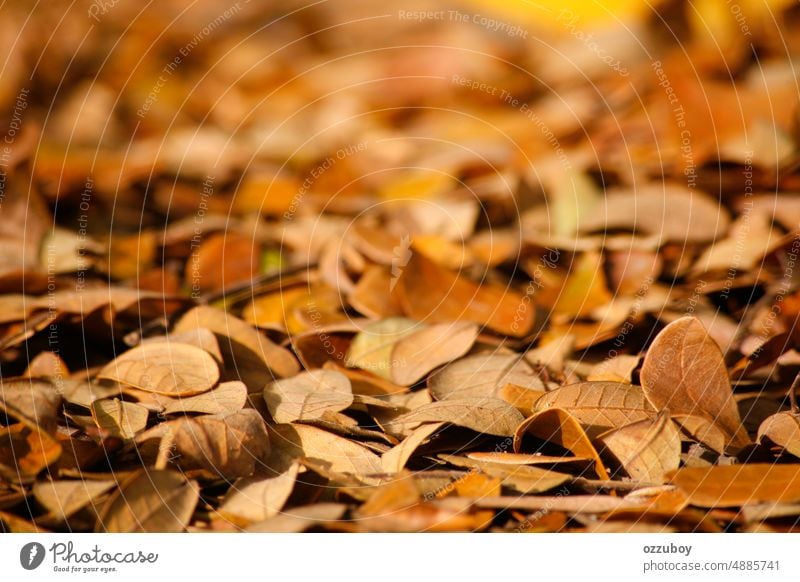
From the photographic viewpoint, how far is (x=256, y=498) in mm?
461

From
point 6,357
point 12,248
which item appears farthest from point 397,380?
point 12,248

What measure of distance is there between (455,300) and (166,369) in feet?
0.81

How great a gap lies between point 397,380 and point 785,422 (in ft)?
0.79

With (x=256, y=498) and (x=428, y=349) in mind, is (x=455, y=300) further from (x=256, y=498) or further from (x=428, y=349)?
(x=256, y=498)

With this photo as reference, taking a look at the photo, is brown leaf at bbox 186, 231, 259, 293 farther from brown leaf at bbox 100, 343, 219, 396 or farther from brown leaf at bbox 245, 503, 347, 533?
brown leaf at bbox 245, 503, 347, 533

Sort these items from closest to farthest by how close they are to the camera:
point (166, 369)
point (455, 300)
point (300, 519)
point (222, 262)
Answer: point (300, 519) < point (166, 369) < point (455, 300) < point (222, 262)

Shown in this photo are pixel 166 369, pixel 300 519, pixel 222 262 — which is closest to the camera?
pixel 300 519

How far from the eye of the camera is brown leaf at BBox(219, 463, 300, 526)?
46 centimetres

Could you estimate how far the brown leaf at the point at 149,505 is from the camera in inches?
17.6

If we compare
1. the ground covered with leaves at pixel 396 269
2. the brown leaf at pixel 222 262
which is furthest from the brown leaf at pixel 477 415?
the brown leaf at pixel 222 262

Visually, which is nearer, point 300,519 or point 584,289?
point 300,519

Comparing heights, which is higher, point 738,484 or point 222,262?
point 222,262

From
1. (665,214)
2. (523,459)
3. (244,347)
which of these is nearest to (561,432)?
(523,459)
